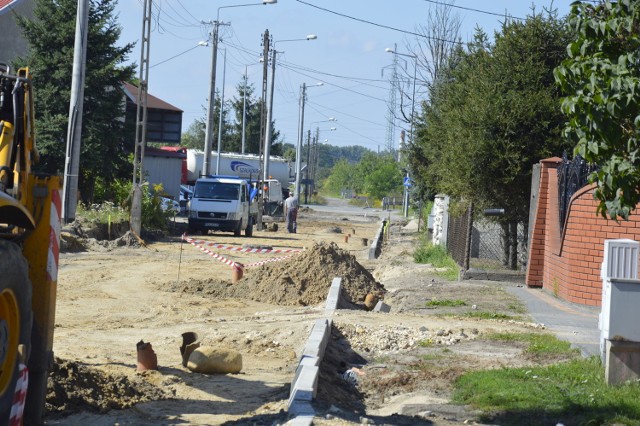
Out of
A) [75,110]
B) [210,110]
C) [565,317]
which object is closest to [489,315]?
[565,317]

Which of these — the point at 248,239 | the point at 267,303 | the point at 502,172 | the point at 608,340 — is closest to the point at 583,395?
the point at 608,340

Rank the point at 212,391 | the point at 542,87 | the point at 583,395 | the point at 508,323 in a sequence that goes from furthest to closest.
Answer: the point at 542,87, the point at 508,323, the point at 212,391, the point at 583,395

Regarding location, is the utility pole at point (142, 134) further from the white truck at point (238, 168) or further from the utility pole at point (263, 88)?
the white truck at point (238, 168)

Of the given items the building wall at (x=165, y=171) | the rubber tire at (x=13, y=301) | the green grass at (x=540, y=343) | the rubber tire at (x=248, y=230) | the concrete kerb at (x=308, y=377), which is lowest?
the rubber tire at (x=248, y=230)

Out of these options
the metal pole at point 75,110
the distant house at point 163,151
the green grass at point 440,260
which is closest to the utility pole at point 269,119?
the distant house at point 163,151

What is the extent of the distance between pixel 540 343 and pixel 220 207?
29.3m

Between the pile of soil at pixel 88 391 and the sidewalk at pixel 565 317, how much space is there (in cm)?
488

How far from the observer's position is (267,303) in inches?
706

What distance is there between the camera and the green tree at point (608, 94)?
6.73 meters

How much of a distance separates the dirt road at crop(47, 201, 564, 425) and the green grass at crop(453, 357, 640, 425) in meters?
0.28

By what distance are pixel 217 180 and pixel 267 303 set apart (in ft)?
79.5

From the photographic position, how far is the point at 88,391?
319 inches

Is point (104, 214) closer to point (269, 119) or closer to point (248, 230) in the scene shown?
point (248, 230)

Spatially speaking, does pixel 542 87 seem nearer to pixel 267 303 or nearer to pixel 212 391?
pixel 267 303
